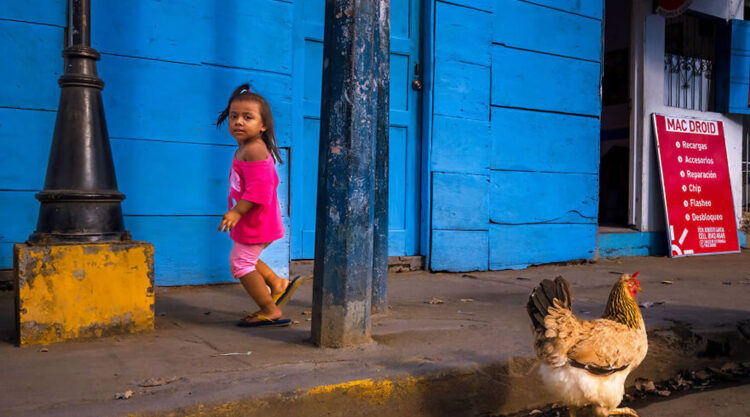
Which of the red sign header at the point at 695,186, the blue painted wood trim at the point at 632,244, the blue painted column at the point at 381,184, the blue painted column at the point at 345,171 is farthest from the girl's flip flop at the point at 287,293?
the red sign header at the point at 695,186

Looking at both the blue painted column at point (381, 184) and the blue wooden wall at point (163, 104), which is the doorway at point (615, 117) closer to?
the blue wooden wall at point (163, 104)

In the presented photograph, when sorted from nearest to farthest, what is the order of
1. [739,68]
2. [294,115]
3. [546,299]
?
[546,299] < [294,115] < [739,68]

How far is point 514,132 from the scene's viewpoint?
21.7ft

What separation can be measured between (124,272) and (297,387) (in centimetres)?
137

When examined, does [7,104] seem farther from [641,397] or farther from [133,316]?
[641,397]

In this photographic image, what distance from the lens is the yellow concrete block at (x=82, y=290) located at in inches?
121

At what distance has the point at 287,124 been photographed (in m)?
5.18

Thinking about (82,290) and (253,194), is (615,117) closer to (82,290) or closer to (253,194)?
(253,194)

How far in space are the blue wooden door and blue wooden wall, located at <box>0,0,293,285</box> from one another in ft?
0.64

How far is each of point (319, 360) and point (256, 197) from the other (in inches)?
42.5

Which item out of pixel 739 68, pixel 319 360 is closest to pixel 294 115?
pixel 319 360

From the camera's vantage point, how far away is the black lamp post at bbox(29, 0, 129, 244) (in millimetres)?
3209

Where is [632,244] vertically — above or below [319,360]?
above

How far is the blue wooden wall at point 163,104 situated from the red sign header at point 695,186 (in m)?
5.31
